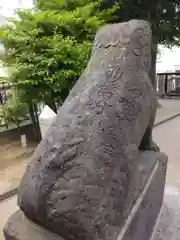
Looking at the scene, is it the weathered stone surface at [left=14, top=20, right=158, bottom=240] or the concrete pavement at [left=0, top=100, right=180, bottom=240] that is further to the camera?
the concrete pavement at [left=0, top=100, right=180, bottom=240]

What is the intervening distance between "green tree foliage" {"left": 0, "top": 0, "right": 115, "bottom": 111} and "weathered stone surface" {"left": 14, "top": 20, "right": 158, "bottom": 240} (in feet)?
4.45

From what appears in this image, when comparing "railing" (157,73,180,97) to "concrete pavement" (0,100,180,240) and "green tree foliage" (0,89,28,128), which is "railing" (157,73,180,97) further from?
"green tree foliage" (0,89,28,128)

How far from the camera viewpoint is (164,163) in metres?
1.27

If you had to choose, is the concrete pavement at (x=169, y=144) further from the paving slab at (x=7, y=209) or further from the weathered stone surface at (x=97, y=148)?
the weathered stone surface at (x=97, y=148)

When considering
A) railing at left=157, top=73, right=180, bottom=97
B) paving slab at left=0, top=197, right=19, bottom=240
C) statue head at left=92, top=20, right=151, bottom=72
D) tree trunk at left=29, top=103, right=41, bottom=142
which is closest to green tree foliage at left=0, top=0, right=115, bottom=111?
tree trunk at left=29, top=103, right=41, bottom=142

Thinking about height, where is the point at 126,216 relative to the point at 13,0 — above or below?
below

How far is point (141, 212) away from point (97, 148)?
0.35 m

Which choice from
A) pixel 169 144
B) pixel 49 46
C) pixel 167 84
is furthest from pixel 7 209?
pixel 167 84

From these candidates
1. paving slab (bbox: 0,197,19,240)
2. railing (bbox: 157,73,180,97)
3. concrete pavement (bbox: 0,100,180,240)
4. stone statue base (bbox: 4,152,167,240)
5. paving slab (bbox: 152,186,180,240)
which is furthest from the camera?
railing (bbox: 157,73,180,97)

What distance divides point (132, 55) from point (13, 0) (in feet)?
12.5

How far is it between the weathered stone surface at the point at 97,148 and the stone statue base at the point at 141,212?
0.12 feet

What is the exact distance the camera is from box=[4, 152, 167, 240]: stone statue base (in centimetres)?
90

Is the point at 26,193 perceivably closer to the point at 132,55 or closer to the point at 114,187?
the point at 114,187

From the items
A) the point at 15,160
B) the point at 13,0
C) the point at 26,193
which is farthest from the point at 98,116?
the point at 13,0
